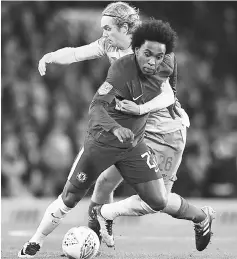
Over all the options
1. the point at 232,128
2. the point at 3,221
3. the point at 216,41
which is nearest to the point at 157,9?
the point at 216,41

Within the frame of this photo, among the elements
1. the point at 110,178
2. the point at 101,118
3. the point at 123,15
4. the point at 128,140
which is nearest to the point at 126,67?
the point at 101,118

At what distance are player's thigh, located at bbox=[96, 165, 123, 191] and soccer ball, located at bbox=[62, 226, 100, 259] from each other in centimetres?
92

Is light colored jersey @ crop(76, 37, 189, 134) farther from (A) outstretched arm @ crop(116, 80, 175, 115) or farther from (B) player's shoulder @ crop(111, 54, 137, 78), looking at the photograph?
(B) player's shoulder @ crop(111, 54, 137, 78)

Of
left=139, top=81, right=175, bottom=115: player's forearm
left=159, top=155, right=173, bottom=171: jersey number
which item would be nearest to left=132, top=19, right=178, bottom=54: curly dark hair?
left=139, top=81, right=175, bottom=115: player's forearm

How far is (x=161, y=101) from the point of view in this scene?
26.7 feet

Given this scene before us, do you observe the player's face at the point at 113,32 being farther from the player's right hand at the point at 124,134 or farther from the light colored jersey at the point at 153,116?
the player's right hand at the point at 124,134

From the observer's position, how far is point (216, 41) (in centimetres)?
2012

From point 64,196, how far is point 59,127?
747 centimetres

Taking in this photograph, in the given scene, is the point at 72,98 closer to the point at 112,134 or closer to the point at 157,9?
the point at 157,9

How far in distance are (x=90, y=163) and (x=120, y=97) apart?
0.68 m

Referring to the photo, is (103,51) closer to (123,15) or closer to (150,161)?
(123,15)

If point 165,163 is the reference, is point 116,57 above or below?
above

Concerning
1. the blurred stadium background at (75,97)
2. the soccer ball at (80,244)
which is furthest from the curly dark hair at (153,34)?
the blurred stadium background at (75,97)

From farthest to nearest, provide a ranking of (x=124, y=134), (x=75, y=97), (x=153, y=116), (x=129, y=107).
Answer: (x=75, y=97)
(x=153, y=116)
(x=129, y=107)
(x=124, y=134)
